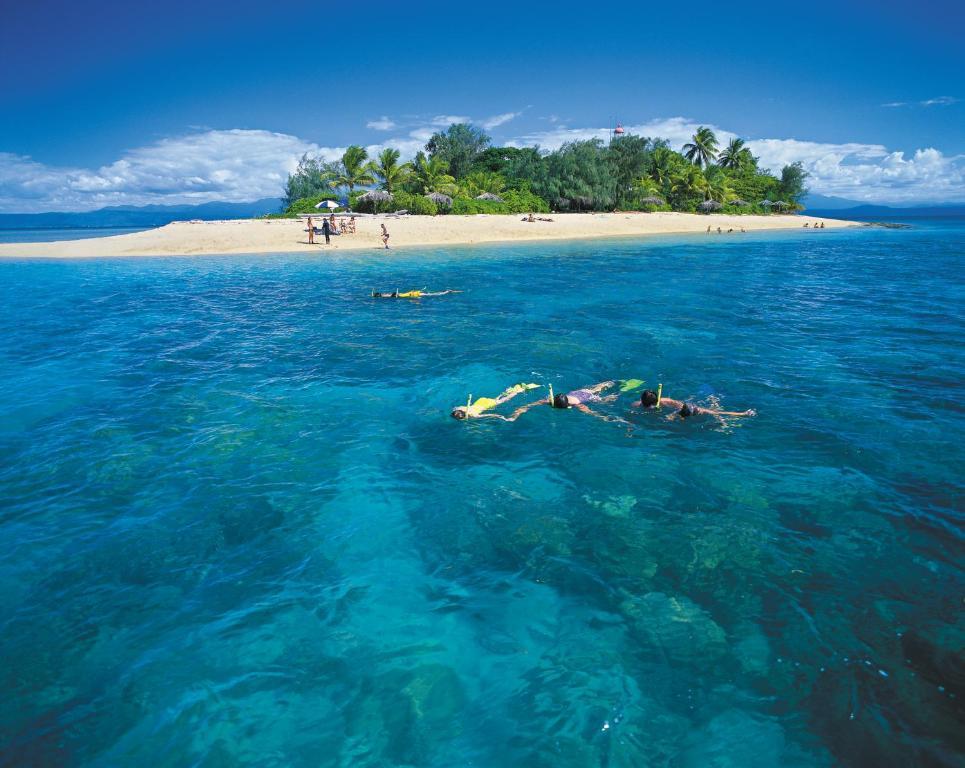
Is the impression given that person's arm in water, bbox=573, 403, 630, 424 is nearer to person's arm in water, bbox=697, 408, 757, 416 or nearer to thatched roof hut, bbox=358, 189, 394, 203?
person's arm in water, bbox=697, 408, 757, 416

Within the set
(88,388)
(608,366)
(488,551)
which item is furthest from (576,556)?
(88,388)

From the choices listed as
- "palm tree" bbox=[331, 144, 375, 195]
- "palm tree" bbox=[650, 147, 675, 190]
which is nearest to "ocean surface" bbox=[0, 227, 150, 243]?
"palm tree" bbox=[331, 144, 375, 195]

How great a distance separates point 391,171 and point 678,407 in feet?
181

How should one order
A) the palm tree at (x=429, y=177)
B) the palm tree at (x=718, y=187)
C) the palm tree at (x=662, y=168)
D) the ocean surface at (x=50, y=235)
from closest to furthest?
the palm tree at (x=429, y=177) → the palm tree at (x=718, y=187) → the ocean surface at (x=50, y=235) → the palm tree at (x=662, y=168)

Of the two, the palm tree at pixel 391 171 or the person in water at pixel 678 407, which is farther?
the palm tree at pixel 391 171

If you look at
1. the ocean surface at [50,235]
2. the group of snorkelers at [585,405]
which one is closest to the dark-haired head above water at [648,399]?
the group of snorkelers at [585,405]

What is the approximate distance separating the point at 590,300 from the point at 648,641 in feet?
68.9

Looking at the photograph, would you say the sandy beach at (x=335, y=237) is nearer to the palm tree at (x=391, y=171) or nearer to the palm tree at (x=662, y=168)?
the palm tree at (x=391, y=171)

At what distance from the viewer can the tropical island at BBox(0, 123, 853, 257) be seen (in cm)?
4750

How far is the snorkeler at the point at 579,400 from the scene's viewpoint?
12219mm

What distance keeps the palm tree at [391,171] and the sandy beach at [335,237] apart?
8222 millimetres

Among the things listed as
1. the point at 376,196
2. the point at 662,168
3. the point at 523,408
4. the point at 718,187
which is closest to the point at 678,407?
the point at 523,408

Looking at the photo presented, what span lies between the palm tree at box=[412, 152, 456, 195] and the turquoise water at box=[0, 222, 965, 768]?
49.0 meters

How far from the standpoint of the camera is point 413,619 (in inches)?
266
